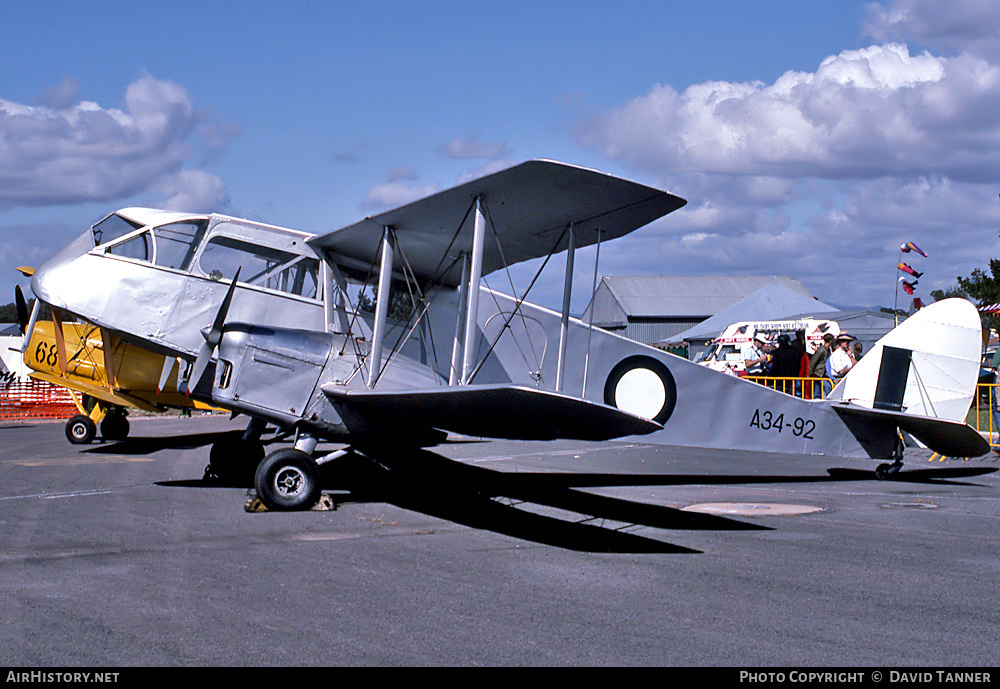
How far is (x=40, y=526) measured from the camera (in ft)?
22.9

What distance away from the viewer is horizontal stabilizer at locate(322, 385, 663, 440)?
5680mm

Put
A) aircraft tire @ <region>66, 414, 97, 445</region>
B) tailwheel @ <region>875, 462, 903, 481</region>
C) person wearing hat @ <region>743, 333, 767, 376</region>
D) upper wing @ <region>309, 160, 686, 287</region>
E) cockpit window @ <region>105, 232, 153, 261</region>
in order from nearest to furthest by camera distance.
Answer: upper wing @ <region>309, 160, 686, 287</region> < cockpit window @ <region>105, 232, 153, 261</region> < tailwheel @ <region>875, 462, 903, 481</region> < aircraft tire @ <region>66, 414, 97, 445</region> < person wearing hat @ <region>743, 333, 767, 376</region>

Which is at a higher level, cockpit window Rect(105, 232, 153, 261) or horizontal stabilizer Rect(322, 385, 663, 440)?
cockpit window Rect(105, 232, 153, 261)

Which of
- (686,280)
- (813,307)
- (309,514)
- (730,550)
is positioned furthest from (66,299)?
(686,280)

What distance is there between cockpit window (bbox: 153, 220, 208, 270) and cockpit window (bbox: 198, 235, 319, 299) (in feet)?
0.51

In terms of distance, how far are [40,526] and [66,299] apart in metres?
2.43

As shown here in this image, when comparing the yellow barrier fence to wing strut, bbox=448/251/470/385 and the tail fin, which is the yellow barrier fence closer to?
the tail fin

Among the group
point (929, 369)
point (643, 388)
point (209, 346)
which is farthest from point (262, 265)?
point (929, 369)

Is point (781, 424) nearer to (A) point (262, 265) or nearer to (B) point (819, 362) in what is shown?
(A) point (262, 265)

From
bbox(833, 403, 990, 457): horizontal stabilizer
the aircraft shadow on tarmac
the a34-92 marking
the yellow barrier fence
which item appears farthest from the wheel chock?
the yellow barrier fence

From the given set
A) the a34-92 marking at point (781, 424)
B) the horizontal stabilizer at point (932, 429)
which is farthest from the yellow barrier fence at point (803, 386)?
the a34-92 marking at point (781, 424)

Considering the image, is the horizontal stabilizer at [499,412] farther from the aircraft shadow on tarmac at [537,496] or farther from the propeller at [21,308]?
the propeller at [21,308]

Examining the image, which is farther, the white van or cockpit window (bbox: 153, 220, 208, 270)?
the white van

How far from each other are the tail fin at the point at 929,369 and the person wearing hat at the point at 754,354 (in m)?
12.3
